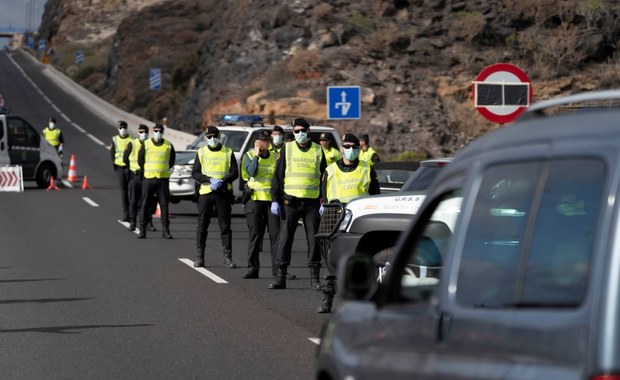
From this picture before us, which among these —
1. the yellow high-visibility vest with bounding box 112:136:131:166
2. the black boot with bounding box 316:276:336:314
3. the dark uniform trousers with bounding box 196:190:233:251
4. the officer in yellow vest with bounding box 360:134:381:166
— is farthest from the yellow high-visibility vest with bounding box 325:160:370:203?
the yellow high-visibility vest with bounding box 112:136:131:166

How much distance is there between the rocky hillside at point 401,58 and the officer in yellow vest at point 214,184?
2493 cm

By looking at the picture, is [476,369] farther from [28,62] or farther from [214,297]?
[28,62]

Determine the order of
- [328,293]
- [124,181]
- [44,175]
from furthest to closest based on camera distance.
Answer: [44,175] < [124,181] < [328,293]

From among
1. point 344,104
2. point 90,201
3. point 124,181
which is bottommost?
point 90,201

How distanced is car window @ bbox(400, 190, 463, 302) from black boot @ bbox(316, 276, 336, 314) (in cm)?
233

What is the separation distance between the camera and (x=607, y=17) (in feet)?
163

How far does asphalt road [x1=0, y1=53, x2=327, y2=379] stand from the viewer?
31.9 ft

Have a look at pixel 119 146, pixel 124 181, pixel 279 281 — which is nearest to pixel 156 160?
pixel 124 181

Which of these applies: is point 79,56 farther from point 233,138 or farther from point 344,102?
point 233,138

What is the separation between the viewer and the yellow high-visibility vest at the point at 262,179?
15.9 meters

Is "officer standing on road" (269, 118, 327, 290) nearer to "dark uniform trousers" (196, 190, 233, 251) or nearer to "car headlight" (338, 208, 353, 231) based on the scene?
"car headlight" (338, 208, 353, 231)

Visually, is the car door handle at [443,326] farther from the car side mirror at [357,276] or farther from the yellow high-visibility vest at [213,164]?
the yellow high-visibility vest at [213,164]

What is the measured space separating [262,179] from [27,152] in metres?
19.0

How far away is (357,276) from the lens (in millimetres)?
5031
